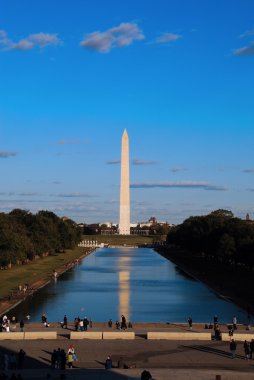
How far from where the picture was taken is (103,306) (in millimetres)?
48000

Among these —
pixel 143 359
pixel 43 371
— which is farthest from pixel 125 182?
pixel 43 371

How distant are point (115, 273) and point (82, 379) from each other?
55.0 m

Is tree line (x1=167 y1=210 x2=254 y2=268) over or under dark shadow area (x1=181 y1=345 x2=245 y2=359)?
over

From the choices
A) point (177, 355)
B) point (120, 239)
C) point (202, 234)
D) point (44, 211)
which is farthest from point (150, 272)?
point (120, 239)

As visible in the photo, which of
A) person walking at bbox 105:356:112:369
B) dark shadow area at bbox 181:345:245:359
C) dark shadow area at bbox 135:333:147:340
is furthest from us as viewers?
dark shadow area at bbox 135:333:147:340

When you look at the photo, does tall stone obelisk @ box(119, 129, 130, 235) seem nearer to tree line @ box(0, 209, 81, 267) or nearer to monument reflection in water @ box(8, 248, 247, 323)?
tree line @ box(0, 209, 81, 267)

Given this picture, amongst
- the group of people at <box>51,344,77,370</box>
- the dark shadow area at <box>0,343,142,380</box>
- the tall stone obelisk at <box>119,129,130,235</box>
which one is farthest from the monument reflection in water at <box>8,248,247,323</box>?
the tall stone obelisk at <box>119,129,130,235</box>

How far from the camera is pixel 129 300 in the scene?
170 ft

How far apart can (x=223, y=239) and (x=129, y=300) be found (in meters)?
42.9

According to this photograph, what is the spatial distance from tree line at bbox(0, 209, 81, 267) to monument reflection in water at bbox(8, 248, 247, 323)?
9.47 m

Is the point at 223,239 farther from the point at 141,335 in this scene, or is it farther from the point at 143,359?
the point at 143,359

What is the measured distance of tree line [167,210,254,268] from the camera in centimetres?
8320

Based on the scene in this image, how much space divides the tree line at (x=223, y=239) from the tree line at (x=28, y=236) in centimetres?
2667

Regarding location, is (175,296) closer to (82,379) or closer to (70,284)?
(70,284)
